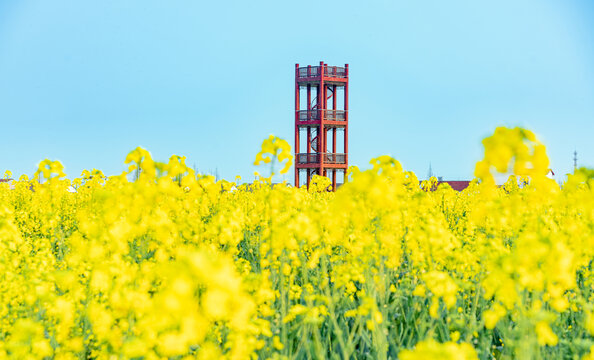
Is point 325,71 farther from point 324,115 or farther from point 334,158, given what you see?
point 334,158

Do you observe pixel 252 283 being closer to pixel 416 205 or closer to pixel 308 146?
pixel 416 205

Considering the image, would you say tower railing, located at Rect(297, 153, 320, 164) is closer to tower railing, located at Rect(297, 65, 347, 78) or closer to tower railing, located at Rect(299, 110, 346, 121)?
tower railing, located at Rect(299, 110, 346, 121)

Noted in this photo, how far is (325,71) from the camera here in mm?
28969

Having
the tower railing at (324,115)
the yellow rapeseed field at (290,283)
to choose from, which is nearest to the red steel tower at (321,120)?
the tower railing at (324,115)

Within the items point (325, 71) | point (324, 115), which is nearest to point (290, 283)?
point (324, 115)

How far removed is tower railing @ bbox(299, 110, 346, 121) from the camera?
28.7 m

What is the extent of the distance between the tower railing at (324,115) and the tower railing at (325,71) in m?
2.68

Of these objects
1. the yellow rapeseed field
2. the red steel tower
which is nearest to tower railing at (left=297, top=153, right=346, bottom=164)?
the red steel tower

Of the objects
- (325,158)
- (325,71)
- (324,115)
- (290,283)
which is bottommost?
(290,283)

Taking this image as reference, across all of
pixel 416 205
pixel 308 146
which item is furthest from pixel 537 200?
pixel 308 146

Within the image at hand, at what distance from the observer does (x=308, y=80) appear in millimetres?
29000

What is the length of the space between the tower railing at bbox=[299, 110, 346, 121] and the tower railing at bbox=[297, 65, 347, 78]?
8.80ft

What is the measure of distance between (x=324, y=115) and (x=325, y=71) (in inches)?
129

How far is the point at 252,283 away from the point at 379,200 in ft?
3.90
